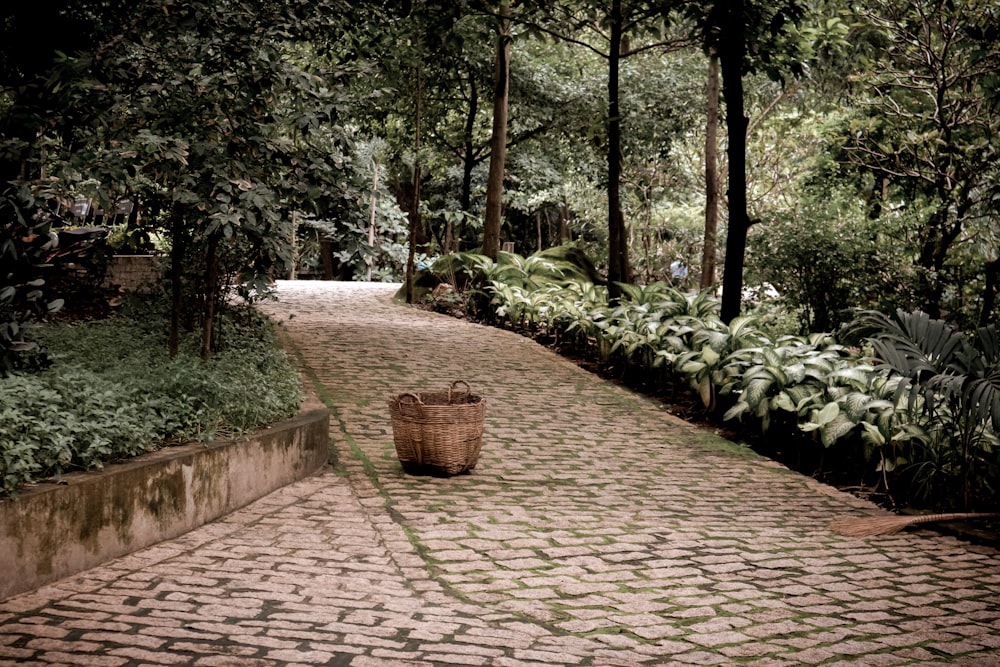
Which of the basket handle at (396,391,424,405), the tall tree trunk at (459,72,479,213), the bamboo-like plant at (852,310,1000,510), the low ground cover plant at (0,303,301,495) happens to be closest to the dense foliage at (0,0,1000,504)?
the bamboo-like plant at (852,310,1000,510)

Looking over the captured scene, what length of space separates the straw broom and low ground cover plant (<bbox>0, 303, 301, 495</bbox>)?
370cm

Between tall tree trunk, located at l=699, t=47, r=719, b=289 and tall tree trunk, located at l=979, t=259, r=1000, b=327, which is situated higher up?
tall tree trunk, located at l=699, t=47, r=719, b=289

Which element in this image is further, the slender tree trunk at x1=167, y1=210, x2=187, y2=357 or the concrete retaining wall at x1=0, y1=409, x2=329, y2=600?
the slender tree trunk at x1=167, y1=210, x2=187, y2=357

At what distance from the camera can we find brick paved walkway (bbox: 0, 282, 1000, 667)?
13.3 ft

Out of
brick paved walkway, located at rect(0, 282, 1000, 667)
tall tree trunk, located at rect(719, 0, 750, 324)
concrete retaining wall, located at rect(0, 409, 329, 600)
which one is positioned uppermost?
tall tree trunk, located at rect(719, 0, 750, 324)

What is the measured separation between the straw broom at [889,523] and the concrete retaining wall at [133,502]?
→ 11.6ft

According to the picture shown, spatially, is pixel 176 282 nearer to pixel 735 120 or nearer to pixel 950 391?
pixel 735 120

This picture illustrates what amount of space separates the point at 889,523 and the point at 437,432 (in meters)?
2.92

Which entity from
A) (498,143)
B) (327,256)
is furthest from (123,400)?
(327,256)

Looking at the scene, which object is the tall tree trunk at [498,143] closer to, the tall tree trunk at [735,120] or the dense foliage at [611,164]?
the dense foliage at [611,164]

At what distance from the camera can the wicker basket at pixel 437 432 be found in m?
6.67

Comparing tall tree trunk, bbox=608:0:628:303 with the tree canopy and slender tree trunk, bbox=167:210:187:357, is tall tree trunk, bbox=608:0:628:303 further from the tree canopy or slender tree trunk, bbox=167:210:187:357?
slender tree trunk, bbox=167:210:187:357

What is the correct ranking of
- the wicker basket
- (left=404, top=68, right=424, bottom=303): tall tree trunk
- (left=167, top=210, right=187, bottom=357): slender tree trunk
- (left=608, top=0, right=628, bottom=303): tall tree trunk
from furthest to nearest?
(left=404, top=68, right=424, bottom=303): tall tree trunk, (left=608, top=0, right=628, bottom=303): tall tree trunk, (left=167, top=210, right=187, bottom=357): slender tree trunk, the wicker basket

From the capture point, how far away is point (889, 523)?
245 inches
